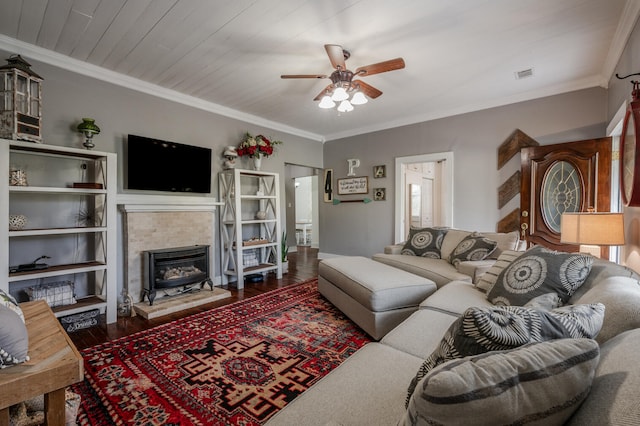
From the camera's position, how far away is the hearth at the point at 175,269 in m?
A: 3.21

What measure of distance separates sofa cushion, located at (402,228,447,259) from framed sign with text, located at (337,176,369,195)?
1905 millimetres

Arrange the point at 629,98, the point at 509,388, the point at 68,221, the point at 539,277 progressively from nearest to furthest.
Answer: the point at 509,388 < the point at 539,277 < the point at 629,98 < the point at 68,221

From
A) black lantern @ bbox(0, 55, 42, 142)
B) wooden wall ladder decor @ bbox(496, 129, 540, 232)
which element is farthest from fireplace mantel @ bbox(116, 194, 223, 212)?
wooden wall ladder decor @ bbox(496, 129, 540, 232)

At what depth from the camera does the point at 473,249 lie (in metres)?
2.94

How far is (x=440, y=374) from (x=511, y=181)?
4.15m

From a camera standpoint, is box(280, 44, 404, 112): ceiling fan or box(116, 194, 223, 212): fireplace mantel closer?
box(280, 44, 404, 112): ceiling fan

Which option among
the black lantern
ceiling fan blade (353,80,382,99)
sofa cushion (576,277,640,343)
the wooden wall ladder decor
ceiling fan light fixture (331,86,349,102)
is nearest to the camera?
sofa cushion (576,277,640,343)

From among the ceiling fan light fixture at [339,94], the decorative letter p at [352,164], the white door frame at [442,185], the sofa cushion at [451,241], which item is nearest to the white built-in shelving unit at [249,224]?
the decorative letter p at [352,164]

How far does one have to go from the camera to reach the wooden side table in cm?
99

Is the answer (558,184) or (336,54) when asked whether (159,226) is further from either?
(558,184)

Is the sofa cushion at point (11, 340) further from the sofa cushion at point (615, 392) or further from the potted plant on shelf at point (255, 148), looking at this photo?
the potted plant on shelf at point (255, 148)

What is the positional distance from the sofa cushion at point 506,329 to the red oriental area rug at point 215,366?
1.21 m

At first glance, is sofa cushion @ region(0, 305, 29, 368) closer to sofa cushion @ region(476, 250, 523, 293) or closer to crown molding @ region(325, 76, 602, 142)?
sofa cushion @ region(476, 250, 523, 293)

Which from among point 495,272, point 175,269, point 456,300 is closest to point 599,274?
point 495,272
